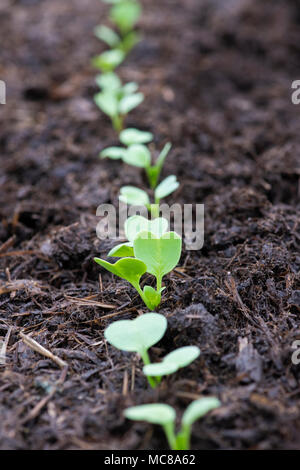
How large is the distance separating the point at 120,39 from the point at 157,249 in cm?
265

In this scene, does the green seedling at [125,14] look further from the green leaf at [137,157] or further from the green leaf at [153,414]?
the green leaf at [153,414]

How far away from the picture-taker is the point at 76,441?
3.59ft

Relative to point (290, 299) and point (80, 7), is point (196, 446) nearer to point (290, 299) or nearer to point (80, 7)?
point (290, 299)

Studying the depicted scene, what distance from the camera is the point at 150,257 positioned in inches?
53.3

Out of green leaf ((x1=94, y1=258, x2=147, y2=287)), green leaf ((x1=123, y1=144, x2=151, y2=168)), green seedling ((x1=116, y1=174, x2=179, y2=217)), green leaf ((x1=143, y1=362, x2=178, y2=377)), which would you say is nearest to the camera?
green leaf ((x1=143, y1=362, x2=178, y2=377))

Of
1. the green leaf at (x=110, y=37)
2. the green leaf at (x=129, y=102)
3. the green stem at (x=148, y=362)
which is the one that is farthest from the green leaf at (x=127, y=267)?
the green leaf at (x=110, y=37)

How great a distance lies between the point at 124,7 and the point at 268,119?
58.8 inches

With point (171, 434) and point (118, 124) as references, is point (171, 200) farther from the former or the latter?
point (171, 434)

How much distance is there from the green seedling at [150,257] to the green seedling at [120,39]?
7.00ft

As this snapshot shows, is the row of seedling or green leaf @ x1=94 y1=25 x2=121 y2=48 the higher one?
green leaf @ x1=94 y1=25 x2=121 y2=48

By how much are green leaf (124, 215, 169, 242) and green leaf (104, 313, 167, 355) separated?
32 cm

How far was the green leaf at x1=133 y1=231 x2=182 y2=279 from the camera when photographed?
134 cm

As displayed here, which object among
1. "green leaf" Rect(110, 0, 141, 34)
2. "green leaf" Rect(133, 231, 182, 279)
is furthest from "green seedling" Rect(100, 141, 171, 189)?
"green leaf" Rect(110, 0, 141, 34)

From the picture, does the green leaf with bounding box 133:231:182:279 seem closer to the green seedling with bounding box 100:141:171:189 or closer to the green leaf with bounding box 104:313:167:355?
the green leaf with bounding box 104:313:167:355
